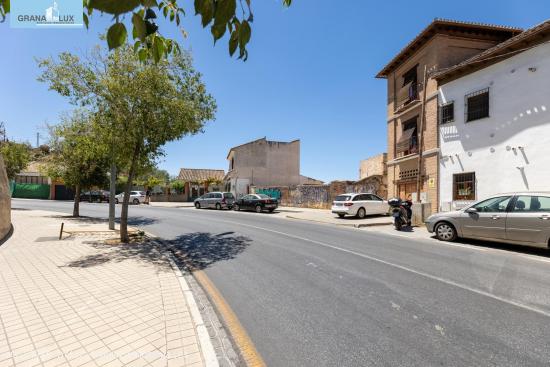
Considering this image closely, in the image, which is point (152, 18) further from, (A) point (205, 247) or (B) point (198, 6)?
(A) point (205, 247)

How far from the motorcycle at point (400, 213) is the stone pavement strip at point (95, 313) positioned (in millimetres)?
9638

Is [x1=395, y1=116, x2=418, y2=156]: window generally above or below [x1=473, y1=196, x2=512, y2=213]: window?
above

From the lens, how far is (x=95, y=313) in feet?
12.7

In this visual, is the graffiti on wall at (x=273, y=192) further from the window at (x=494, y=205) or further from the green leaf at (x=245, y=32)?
the green leaf at (x=245, y=32)

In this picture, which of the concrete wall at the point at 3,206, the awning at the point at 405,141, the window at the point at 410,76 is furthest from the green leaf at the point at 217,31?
the window at the point at 410,76

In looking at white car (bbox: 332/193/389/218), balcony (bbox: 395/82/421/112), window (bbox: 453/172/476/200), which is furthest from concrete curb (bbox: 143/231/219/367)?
balcony (bbox: 395/82/421/112)

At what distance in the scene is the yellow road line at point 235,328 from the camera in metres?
2.99

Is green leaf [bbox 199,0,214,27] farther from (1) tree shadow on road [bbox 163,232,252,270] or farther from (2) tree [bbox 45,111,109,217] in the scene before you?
(2) tree [bbox 45,111,109,217]

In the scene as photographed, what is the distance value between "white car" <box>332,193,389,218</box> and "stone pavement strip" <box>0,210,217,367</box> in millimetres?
12201

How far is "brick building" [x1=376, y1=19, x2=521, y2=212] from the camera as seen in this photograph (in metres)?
15.2

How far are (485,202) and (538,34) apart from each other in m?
7.86

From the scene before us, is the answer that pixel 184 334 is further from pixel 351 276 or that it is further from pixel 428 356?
pixel 351 276

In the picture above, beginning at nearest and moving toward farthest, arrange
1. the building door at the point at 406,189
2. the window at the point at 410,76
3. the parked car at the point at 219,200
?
the building door at the point at 406,189 → the window at the point at 410,76 → the parked car at the point at 219,200

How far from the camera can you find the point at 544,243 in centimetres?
728
